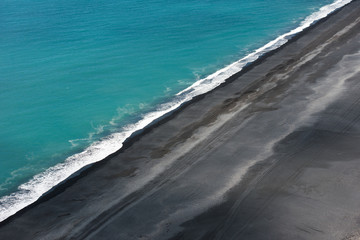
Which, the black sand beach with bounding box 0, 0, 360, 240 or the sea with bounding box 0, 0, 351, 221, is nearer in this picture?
the black sand beach with bounding box 0, 0, 360, 240

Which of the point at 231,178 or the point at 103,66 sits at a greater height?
the point at 103,66

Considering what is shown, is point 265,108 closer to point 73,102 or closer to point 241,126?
point 241,126

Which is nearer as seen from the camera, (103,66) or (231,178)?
(231,178)

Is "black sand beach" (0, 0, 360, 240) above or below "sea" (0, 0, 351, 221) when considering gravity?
below

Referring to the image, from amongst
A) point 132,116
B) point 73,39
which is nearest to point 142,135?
point 132,116

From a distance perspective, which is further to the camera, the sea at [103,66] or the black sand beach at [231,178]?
the sea at [103,66]

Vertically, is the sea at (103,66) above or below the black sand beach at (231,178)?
above
